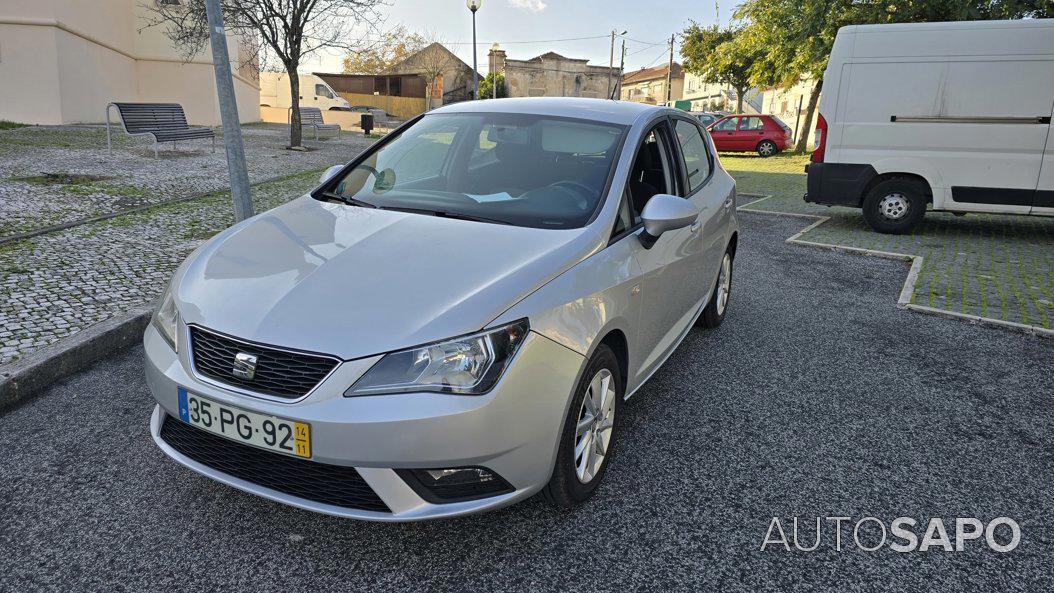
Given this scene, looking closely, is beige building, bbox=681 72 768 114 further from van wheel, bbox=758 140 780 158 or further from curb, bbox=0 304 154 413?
curb, bbox=0 304 154 413

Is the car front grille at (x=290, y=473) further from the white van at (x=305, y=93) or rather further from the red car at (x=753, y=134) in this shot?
the white van at (x=305, y=93)

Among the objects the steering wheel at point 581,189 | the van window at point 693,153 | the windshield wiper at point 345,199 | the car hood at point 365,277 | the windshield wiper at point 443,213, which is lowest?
the car hood at point 365,277

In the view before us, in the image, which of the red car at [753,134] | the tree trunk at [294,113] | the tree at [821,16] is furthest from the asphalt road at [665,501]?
the red car at [753,134]

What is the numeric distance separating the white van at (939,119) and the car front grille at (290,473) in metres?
8.73

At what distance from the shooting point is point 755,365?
448cm

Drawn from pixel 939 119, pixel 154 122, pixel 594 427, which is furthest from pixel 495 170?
pixel 154 122

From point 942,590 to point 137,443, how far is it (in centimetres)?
332

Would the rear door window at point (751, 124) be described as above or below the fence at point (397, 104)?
below

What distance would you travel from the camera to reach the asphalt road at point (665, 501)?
241 cm

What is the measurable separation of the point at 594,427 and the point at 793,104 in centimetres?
3694

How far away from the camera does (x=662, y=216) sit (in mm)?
3102

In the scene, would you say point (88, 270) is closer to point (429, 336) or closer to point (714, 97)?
point (429, 336)

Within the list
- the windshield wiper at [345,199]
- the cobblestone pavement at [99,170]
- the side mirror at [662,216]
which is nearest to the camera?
the side mirror at [662,216]

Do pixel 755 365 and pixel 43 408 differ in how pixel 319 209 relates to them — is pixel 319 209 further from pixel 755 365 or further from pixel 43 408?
pixel 755 365
